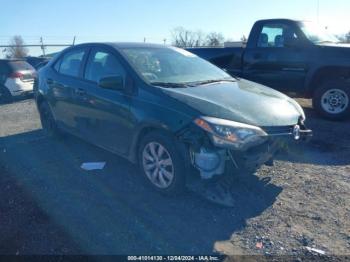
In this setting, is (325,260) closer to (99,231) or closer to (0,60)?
(99,231)

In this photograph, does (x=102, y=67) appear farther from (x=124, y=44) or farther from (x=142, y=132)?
(x=142, y=132)

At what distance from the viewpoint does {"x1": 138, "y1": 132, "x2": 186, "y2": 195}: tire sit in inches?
147

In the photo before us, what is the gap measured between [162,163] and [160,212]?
54 centimetres

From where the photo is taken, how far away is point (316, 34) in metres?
7.72

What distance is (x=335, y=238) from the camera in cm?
321

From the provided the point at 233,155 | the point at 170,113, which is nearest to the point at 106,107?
the point at 170,113

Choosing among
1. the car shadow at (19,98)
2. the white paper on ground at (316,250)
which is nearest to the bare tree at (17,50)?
the car shadow at (19,98)

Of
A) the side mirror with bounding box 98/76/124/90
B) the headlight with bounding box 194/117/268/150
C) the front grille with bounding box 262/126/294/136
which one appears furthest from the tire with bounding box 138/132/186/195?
the front grille with bounding box 262/126/294/136

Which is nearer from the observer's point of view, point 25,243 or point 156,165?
point 25,243

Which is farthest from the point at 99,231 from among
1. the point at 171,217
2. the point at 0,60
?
the point at 0,60

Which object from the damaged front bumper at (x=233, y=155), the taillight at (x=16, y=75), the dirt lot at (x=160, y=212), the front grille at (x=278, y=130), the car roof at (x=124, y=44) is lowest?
the dirt lot at (x=160, y=212)

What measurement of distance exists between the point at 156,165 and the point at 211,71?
1811 mm

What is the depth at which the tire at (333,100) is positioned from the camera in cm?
714

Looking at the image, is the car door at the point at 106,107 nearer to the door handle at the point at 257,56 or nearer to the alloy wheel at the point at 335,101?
the door handle at the point at 257,56
